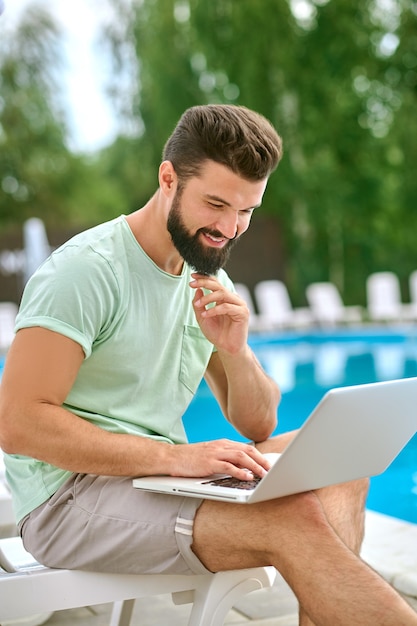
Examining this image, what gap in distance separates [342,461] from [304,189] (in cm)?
1676

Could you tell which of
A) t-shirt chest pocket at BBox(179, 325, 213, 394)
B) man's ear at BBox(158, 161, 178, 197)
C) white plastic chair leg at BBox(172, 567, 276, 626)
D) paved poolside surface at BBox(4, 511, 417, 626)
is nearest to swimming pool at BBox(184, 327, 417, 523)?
paved poolside surface at BBox(4, 511, 417, 626)

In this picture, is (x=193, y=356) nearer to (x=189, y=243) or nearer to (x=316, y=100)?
(x=189, y=243)

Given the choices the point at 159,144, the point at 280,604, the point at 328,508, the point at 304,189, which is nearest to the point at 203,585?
the point at 328,508

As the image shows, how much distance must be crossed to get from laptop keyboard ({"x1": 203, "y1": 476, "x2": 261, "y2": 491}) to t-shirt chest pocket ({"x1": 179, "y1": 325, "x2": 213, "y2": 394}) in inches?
15.8

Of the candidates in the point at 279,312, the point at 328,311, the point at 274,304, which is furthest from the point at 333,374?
the point at 274,304

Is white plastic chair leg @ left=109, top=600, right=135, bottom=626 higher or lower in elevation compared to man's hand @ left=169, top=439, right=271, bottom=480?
lower

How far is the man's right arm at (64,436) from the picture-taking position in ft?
6.20

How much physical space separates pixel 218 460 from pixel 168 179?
69 cm

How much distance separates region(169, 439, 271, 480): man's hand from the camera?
1898mm

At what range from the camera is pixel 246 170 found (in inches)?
81.7

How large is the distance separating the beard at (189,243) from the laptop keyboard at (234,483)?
0.54 metres

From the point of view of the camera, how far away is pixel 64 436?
1911 millimetres

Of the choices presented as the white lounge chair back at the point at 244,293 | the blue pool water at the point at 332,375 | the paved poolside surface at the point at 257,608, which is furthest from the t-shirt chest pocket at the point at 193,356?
the white lounge chair back at the point at 244,293

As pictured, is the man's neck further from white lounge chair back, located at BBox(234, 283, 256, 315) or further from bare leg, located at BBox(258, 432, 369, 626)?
white lounge chair back, located at BBox(234, 283, 256, 315)
